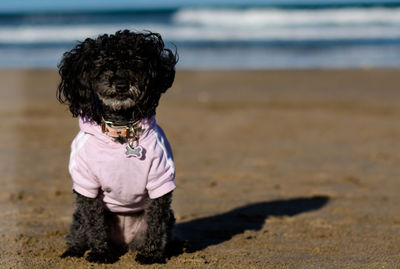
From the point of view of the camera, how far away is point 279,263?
14.1ft

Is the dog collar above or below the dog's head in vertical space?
below

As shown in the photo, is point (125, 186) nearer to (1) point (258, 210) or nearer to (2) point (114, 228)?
(2) point (114, 228)

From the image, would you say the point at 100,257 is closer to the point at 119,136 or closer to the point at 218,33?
the point at 119,136

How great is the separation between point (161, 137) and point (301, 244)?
1534 millimetres

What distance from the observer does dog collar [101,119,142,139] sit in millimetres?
4074

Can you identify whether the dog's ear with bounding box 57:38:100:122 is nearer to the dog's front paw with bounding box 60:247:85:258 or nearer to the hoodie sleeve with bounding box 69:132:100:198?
the hoodie sleeve with bounding box 69:132:100:198

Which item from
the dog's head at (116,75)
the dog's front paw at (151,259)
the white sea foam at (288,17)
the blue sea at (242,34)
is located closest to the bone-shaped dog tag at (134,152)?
the dog's head at (116,75)

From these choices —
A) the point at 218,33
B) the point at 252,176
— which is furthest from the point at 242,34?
the point at 252,176

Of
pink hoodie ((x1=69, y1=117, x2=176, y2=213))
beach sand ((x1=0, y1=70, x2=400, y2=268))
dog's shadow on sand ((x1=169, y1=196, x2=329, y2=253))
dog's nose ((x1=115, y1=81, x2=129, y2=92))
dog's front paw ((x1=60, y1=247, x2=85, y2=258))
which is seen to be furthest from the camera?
dog's shadow on sand ((x1=169, y1=196, x2=329, y2=253))

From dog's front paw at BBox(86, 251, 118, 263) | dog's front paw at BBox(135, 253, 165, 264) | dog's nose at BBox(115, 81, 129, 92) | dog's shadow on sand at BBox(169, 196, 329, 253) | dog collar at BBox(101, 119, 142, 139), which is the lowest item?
dog's shadow on sand at BBox(169, 196, 329, 253)

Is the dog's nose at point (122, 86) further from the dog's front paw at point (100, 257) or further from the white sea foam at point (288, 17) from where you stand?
the white sea foam at point (288, 17)

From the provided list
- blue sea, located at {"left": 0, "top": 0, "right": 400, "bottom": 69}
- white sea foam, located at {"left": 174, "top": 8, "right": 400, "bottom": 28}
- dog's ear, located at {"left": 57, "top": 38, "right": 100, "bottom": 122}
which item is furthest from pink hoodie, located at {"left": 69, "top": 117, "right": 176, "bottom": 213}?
white sea foam, located at {"left": 174, "top": 8, "right": 400, "bottom": 28}

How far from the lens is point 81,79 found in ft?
13.1

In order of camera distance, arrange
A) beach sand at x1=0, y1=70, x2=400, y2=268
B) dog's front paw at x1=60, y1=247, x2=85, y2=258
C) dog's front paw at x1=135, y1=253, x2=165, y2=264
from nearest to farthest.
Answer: dog's front paw at x1=135, y1=253, x2=165, y2=264
dog's front paw at x1=60, y1=247, x2=85, y2=258
beach sand at x1=0, y1=70, x2=400, y2=268
